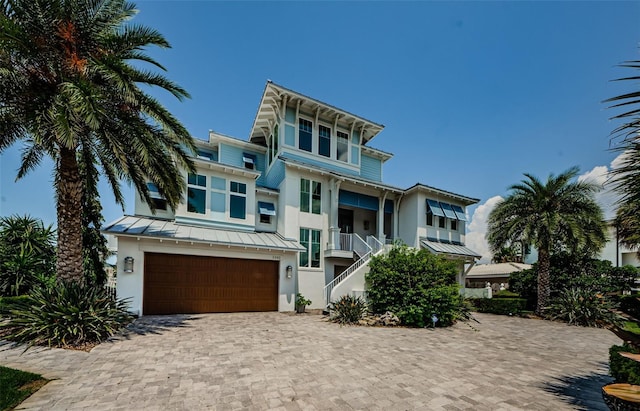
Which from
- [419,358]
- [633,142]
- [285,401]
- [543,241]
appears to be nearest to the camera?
[633,142]

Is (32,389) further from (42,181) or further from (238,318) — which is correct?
(42,181)

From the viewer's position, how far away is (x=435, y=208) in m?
19.2

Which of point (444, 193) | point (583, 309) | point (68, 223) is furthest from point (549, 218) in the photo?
point (68, 223)

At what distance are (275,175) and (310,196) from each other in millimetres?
2559

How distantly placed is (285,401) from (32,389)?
13.0 feet

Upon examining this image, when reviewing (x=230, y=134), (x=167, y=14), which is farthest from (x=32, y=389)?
(x=230, y=134)

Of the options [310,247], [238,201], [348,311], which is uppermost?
[238,201]

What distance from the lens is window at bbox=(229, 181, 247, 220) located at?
15625mm

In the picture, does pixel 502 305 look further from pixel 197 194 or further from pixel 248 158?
pixel 197 194

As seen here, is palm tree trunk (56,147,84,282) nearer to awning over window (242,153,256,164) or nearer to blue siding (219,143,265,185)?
blue siding (219,143,265,185)

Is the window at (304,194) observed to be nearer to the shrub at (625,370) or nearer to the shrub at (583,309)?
the shrub at (625,370)

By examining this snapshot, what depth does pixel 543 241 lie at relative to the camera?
16.0 metres

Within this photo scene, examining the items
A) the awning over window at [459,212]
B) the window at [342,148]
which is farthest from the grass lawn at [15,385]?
the awning over window at [459,212]

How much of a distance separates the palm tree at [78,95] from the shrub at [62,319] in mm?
875
